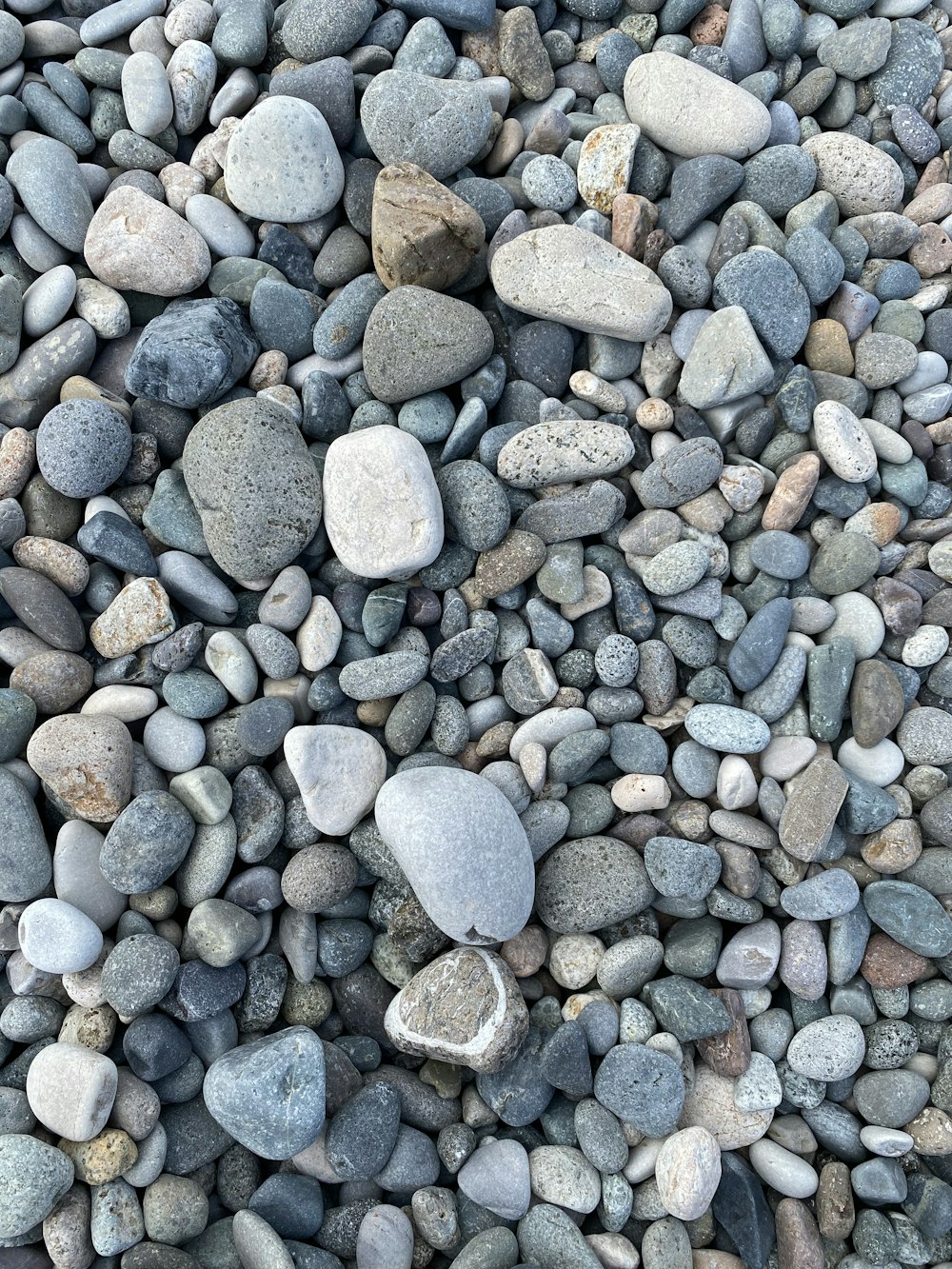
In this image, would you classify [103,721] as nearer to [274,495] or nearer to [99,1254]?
[274,495]

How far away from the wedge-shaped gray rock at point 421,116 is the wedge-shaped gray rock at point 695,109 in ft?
1.35

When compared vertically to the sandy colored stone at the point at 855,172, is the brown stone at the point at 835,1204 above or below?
below

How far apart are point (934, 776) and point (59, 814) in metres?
1.92

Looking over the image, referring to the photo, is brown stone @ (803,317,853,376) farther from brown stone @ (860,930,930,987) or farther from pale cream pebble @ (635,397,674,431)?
brown stone @ (860,930,930,987)

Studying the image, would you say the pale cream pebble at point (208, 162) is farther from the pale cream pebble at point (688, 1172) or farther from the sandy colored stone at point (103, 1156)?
the pale cream pebble at point (688, 1172)

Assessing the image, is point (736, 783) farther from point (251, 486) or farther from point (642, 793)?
point (251, 486)

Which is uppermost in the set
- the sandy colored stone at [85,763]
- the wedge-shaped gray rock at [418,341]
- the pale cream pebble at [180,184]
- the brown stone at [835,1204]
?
the pale cream pebble at [180,184]

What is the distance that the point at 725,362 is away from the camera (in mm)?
1965

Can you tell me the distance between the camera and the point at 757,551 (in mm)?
1977

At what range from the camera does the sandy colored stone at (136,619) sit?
1849 millimetres

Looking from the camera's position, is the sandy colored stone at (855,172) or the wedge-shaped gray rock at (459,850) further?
the sandy colored stone at (855,172)

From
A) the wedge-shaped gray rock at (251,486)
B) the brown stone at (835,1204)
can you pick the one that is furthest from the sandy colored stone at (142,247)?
the brown stone at (835,1204)

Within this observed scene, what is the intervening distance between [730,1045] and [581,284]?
1.69m

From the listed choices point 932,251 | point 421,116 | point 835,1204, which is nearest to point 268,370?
point 421,116
